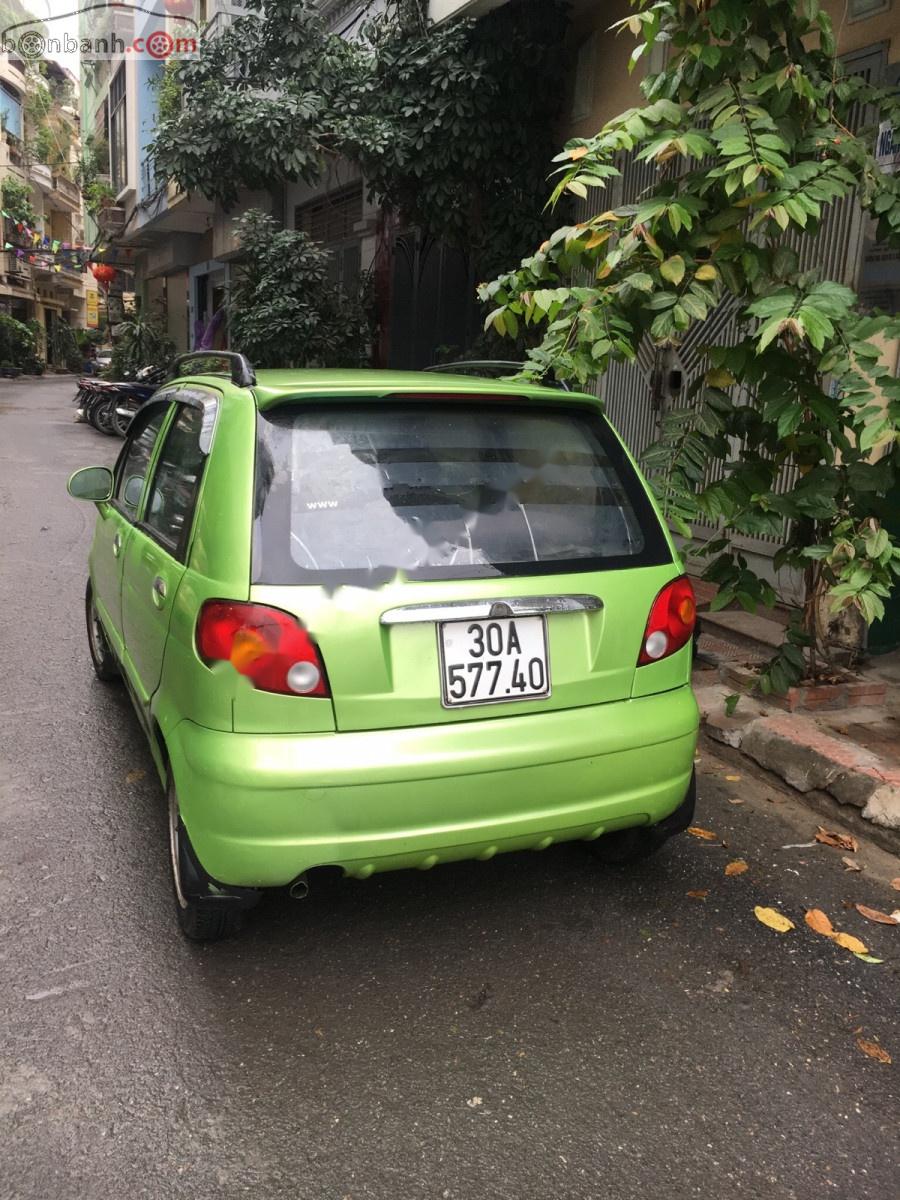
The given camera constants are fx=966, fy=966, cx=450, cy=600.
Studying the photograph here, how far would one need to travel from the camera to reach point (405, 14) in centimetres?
887

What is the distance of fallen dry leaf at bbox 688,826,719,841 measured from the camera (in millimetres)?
3574

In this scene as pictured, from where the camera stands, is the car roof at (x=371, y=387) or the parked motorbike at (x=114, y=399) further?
the parked motorbike at (x=114, y=399)

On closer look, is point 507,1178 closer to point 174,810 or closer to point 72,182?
point 174,810

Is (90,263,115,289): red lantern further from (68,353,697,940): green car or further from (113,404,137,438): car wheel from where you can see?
(68,353,697,940): green car

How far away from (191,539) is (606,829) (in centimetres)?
143

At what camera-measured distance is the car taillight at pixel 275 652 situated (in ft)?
7.77

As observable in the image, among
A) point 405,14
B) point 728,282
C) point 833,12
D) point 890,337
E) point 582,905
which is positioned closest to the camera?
point 582,905

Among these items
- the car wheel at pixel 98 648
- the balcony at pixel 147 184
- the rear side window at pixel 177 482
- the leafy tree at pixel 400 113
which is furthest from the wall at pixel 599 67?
the balcony at pixel 147 184

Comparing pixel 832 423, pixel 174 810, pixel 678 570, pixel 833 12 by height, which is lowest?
pixel 174 810

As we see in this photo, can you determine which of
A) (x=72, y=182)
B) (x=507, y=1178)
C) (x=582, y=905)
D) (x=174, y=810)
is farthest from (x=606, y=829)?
(x=72, y=182)

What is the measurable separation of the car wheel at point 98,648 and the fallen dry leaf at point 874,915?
3.41 m

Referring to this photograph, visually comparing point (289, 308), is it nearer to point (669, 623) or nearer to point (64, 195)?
point (669, 623)

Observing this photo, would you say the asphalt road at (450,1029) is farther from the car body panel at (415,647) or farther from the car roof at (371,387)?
the car roof at (371,387)

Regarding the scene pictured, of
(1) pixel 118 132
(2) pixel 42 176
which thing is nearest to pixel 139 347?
(1) pixel 118 132
